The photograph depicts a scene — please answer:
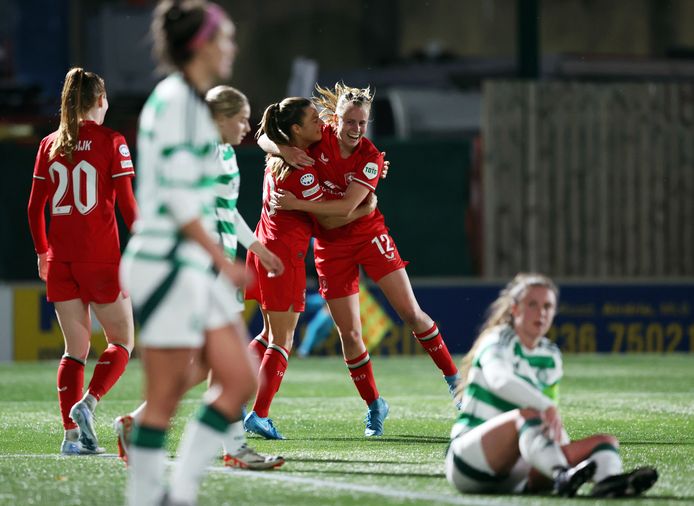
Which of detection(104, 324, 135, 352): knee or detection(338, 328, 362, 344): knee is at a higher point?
detection(104, 324, 135, 352): knee

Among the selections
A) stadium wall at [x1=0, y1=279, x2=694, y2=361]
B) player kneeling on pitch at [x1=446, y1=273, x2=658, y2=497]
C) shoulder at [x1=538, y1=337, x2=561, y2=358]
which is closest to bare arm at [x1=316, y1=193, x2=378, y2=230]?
player kneeling on pitch at [x1=446, y1=273, x2=658, y2=497]

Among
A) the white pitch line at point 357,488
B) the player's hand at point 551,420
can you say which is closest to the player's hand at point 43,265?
the white pitch line at point 357,488

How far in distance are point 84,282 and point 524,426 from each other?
277 cm

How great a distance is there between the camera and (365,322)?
1611cm

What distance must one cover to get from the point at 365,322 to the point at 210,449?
11.1m

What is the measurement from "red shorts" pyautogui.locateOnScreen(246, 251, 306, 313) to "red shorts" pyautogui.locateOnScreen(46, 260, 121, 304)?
93 cm

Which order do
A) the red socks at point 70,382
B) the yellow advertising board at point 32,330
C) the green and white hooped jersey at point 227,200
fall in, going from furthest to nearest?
1. the yellow advertising board at point 32,330
2. the red socks at point 70,382
3. the green and white hooped jersey at point 227,200

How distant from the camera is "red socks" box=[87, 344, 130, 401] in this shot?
7.59 m

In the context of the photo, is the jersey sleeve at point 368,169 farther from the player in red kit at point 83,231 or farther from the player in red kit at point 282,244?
the player in red kit at point 83,231

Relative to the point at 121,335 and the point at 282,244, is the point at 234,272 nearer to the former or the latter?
the point at 121,335

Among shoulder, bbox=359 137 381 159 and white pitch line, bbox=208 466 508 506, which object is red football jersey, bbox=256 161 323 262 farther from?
white pitch line, bbox=208 466 508 506

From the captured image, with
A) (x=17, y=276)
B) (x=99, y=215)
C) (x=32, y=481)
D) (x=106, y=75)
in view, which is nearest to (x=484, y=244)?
(x=17, y=276)

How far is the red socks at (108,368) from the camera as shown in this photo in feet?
24.9

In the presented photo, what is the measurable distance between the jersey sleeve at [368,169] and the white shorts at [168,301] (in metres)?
3.61
